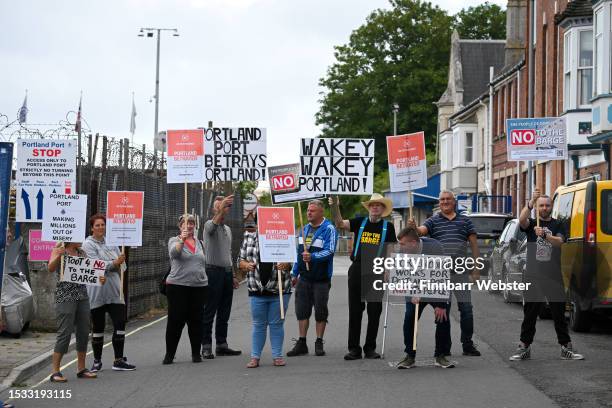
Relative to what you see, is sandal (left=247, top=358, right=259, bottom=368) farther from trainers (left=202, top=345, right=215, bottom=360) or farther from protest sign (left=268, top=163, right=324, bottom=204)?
protest sign (left=268, top=163, right=324, bottom=204)

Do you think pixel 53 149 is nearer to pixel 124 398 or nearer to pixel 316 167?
pixel 316 167

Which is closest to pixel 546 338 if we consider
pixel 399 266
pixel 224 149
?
pixel 399 266

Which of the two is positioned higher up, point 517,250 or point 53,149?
point 53,149

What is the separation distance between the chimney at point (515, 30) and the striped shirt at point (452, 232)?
40970mm

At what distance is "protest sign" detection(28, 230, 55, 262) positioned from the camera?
1738 centimetres

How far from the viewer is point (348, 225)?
45.2 ft

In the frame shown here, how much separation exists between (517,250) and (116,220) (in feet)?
28.7

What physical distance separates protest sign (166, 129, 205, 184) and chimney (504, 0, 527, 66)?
39.5 metres

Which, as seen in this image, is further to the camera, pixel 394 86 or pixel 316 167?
pixel 394 86

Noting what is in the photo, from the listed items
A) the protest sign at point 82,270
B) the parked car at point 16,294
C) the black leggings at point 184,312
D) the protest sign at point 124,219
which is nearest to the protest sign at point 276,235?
the black leggings at point 184,312

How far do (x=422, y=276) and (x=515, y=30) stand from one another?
4288cm

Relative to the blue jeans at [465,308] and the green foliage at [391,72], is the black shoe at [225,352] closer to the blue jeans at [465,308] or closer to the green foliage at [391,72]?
the blue jeans at [465,308]

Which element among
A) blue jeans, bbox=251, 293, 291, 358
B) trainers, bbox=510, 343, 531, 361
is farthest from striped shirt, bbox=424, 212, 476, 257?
blue jeans, bbox=251, 293, 291, 358

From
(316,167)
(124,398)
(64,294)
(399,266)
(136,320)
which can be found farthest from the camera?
(136,320)
